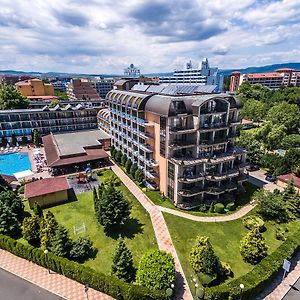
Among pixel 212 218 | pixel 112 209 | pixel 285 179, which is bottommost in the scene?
pixel 212 218

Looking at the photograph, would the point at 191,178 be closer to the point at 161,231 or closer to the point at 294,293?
the point at 161,231

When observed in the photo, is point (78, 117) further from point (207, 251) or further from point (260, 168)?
point (207, 251)

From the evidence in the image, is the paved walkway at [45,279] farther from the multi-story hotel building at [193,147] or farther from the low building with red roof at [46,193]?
the multi-story hotel building at [193,147]

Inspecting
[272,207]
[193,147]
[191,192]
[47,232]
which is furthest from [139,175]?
[272,207]

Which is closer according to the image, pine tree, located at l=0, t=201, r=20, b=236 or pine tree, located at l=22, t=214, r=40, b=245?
pine tree, located at l=22, t=214, r=40, b=245

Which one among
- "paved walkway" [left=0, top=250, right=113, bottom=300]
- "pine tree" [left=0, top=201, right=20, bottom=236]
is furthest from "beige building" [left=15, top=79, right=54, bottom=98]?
"paved walkway" [left=0, top=250, right=113, bottom=300]

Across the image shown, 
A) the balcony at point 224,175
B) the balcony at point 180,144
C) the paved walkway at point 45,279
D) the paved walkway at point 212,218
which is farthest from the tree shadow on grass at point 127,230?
the balcony at point 224,175

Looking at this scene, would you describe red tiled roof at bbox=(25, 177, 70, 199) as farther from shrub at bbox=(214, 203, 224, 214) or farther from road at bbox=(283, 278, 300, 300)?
road at bbox=(283, 278, 300, 300)
